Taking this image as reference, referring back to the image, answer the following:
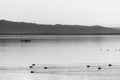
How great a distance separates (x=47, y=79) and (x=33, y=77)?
1.15 meters

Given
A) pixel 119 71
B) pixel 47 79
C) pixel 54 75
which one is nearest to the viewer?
pixel 47 79

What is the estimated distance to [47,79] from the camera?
811 inches

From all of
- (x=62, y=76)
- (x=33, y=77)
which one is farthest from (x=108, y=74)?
(x=33, y=77)

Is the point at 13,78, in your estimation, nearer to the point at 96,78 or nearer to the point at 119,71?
the point at 96,78

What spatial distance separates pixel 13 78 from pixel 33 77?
3.90 feet

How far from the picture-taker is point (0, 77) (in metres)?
21.5

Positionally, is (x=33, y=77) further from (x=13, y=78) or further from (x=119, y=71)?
(x=119, y=71)

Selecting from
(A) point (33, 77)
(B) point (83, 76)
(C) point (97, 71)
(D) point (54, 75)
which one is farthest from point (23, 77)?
(C) point (97, 71)

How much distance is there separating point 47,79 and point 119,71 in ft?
18.6

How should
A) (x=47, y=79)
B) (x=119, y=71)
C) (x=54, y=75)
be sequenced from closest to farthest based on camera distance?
(x=47, y=79) → (x=54, y=75) → (x=119, y=71)

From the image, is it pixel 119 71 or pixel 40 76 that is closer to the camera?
pixel 40 76

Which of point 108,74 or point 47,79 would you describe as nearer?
point 47,79

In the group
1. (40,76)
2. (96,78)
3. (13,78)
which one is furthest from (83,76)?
(13,78)

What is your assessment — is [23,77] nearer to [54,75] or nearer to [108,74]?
[54,75]
